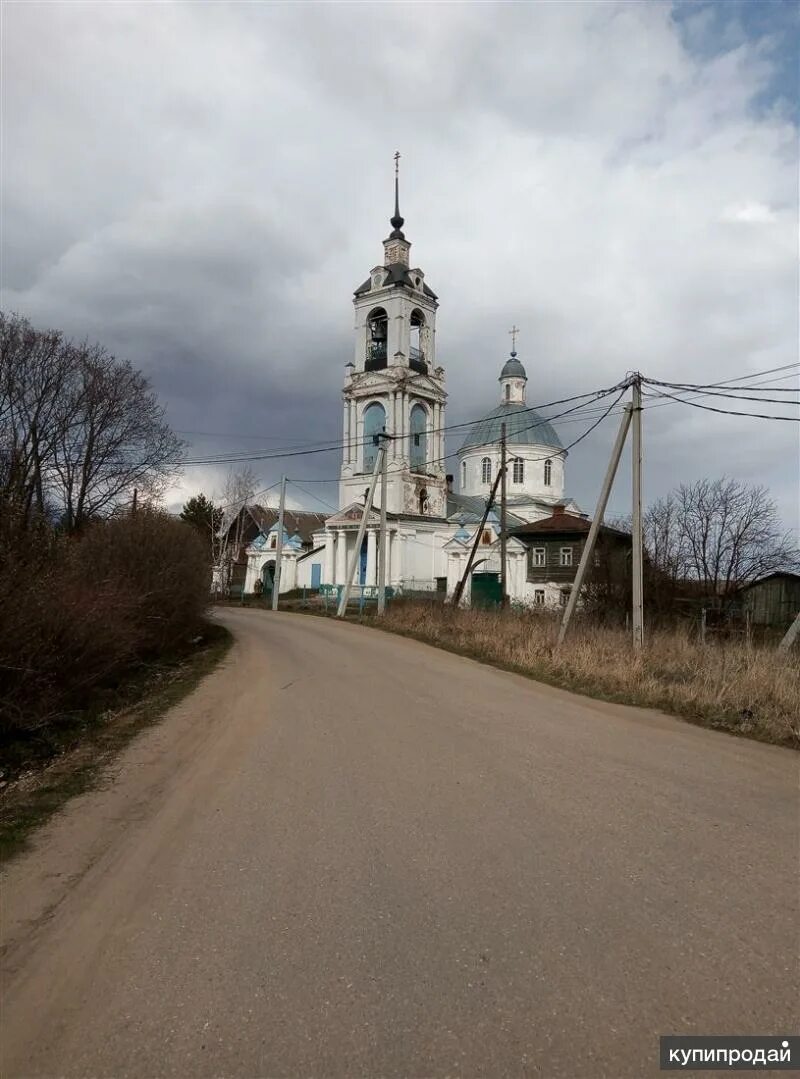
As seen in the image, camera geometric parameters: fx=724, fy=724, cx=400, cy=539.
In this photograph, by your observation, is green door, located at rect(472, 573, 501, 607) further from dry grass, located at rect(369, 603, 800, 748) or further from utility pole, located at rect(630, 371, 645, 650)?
utility pole, located at rect(630, 371, 645, 650)

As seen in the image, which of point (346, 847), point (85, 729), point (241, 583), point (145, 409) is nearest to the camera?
point (346, 847)

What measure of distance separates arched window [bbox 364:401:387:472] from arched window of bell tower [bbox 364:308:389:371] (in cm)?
316

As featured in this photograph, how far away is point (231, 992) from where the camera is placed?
3.13 meters

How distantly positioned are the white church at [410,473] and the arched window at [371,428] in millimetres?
77

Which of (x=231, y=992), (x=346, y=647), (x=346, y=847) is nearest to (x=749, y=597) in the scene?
(x=346, y=647)

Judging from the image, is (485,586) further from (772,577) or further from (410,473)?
(772,577)

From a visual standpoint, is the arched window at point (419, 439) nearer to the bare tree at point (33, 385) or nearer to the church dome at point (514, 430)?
the church dome at point (514, 430)

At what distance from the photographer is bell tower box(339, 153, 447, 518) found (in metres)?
52.4

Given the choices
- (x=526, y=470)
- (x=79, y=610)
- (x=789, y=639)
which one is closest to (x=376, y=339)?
(x=526, y=470)

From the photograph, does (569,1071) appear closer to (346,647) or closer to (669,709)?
(669,709)

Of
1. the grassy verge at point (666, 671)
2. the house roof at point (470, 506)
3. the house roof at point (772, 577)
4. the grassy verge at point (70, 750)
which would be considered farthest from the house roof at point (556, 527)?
the grassy verge at point (70, 750)

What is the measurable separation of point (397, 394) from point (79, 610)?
44033mm

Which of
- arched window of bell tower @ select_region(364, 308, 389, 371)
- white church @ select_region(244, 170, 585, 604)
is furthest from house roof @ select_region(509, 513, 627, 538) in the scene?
arched window of bell tower @ select_region(364, 308, 389, 371)

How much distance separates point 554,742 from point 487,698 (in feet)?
10.5
